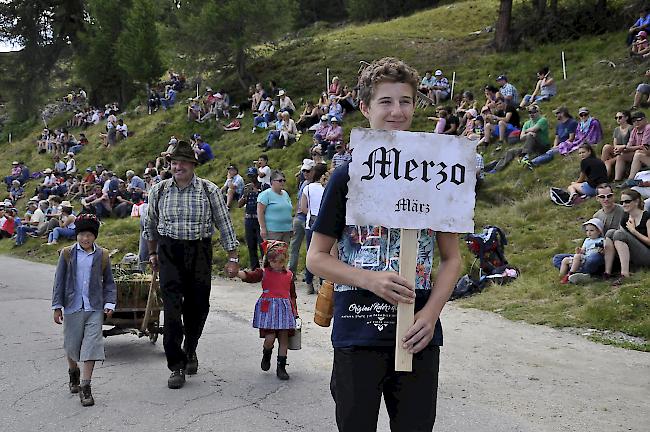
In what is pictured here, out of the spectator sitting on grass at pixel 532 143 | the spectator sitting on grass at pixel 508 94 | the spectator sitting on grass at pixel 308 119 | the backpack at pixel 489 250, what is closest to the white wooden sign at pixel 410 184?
the backpack at pixel 489 250

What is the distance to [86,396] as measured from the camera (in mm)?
6332

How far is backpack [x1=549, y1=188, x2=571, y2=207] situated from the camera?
13867 mm

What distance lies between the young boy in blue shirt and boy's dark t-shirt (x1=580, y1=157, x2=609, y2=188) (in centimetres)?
957

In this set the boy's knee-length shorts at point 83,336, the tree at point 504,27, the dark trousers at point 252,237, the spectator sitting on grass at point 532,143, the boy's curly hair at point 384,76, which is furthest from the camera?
the tree at point 504,27

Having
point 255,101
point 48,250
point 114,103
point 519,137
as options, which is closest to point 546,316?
point 519,137

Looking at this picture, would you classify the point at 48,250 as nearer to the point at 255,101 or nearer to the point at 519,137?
the point at 255,101

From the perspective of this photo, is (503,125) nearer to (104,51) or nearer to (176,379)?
(176,379)

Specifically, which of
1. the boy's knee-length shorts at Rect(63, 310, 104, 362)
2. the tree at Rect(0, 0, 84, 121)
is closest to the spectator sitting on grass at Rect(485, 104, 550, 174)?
the boy's knee-length shorts at Rect(63, 310, 104, 362)

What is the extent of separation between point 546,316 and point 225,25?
969 inches

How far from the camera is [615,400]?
6.16m

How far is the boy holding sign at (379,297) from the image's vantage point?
3010 millimetres

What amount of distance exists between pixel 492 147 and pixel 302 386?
12.4 meters

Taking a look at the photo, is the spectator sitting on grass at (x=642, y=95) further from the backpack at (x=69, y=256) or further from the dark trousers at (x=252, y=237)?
the backpack at (x=69, y=256)

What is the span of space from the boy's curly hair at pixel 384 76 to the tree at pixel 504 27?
2729cm
